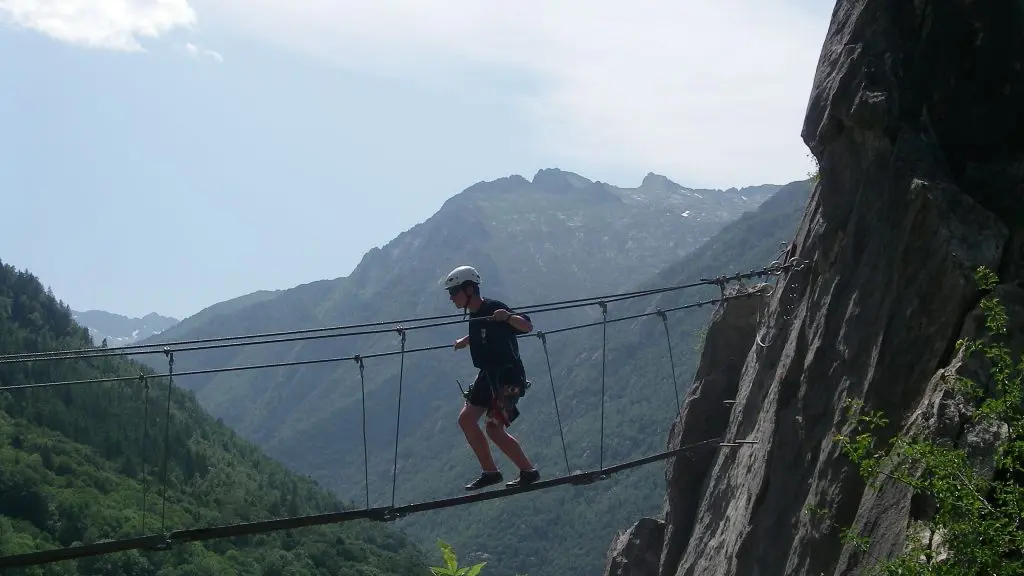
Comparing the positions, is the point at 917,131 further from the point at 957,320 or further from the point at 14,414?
the point at 14,414

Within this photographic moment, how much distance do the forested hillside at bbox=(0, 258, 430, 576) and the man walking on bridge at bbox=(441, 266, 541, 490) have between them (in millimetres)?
67457

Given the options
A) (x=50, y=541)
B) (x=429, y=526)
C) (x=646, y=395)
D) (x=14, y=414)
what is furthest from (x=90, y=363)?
(x=646, y=395)

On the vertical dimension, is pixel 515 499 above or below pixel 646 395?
below

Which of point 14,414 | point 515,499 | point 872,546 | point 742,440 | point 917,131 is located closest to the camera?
point 872,546

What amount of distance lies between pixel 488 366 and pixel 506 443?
959 millimetres

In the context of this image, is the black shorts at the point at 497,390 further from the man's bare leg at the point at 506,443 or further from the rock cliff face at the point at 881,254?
the rock cliff face at the point at 881,254

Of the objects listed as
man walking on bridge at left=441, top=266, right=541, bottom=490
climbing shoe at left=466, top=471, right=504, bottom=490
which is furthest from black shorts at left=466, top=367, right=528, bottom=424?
climbing shoe at left=466, top=471, right=504, bottom=490

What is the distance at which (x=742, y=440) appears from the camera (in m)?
13.6

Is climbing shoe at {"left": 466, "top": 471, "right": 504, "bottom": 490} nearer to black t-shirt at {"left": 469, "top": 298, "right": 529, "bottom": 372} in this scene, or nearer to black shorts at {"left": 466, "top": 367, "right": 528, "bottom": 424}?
black shorts at {"left": 466, "top": 367, "right": 528, "bottom": 424}

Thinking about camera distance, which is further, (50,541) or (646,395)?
(646,395)

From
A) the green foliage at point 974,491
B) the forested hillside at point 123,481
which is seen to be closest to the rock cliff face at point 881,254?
the green foliage at point 974,491

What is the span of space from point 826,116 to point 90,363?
112 metres

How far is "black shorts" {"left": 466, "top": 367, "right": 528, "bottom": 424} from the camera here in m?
12.3

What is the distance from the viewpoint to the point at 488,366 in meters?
12.3
